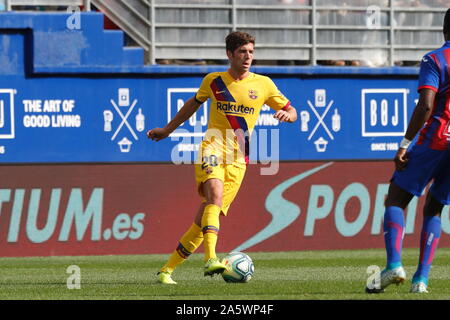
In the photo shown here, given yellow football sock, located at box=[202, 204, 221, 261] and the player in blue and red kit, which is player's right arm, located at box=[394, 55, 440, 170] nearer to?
the player in blue and red kit

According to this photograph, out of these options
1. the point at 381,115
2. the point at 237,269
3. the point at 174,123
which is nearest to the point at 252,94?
the point at 174,123

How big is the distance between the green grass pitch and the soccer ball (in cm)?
9

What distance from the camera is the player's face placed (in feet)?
31.0

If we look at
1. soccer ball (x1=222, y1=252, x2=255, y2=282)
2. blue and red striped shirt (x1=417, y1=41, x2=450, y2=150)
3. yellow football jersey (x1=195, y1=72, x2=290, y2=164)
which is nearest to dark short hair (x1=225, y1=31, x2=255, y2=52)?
yellow football jersey (x1=195, y1=72, x2=290, y2=164)

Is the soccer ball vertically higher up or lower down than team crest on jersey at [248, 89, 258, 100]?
lower down

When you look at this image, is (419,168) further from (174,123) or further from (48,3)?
(48,3)

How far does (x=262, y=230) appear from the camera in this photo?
1552 cm

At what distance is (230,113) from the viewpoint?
961 centimetres

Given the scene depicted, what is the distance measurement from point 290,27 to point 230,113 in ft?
25.0

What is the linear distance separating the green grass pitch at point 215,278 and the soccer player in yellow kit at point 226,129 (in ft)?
2.07

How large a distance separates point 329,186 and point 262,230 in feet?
3.76

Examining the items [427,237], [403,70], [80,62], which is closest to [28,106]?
[80,62]
